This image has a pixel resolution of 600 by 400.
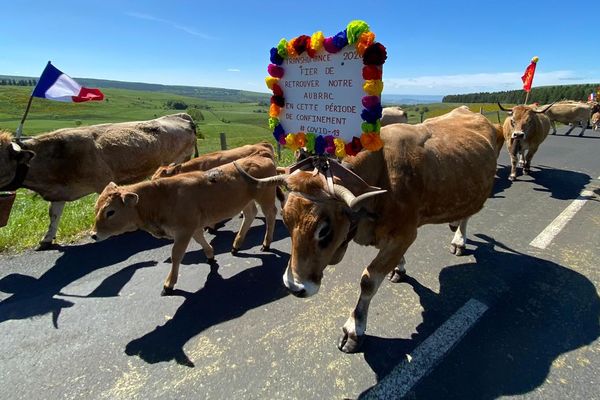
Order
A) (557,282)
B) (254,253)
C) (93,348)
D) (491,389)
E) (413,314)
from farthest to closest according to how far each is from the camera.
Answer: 1. (254,253)
2. (557,282)
3. (413,314)
4. (93,348)
5. (491,389)

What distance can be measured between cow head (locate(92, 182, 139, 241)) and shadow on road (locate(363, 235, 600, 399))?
3283 millimetres

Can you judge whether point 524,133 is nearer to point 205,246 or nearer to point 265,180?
point 205,246

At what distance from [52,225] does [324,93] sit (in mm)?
5325

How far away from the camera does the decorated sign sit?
284 cm

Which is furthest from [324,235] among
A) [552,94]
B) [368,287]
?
[552,94]

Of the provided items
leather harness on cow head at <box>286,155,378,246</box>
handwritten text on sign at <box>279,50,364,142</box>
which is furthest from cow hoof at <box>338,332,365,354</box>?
handwritten text on sign at <box>279,50,364,142</box>

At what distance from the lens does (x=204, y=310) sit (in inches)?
156

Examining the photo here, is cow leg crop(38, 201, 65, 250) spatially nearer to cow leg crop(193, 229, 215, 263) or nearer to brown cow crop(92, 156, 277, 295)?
brown cow crop(92, 156, 277, 295)

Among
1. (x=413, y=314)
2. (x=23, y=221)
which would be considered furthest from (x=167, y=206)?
(x=23, y=221)

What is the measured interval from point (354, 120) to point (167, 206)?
2878 mm

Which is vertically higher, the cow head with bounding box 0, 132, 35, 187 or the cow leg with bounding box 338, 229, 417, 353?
the cow head with bounding box 0, 132, 35, 187

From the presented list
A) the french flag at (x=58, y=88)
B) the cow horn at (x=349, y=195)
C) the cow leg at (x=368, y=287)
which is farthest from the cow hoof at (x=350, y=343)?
the french flag at (x=58, y=88)

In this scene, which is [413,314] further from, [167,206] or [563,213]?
[563,213]

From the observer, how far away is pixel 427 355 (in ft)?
10.5
